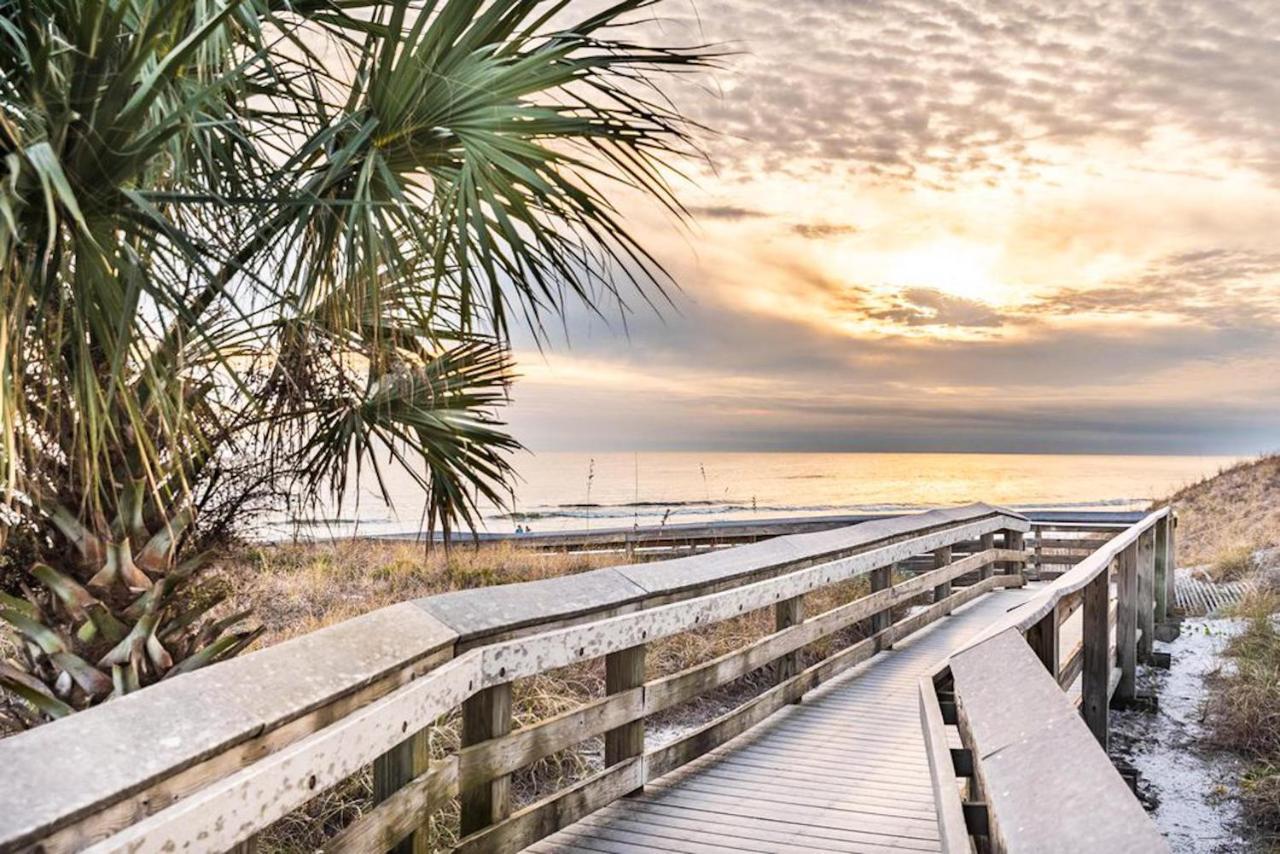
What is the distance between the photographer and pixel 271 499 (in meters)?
5.69

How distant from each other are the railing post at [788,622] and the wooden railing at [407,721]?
13 millimetres

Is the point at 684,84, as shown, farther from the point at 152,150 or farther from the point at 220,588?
the point at 220,588

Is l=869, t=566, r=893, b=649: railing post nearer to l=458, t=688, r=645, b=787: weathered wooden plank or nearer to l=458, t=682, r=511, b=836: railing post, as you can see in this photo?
l=458, t=688, r=645, b=787: weathered wooden plank

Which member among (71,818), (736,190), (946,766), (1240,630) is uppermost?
(736,190)

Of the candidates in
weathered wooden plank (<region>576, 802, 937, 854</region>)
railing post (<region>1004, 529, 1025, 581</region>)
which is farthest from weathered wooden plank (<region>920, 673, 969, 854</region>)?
railing post (<region>1004, 529, 1025, 581</region>)

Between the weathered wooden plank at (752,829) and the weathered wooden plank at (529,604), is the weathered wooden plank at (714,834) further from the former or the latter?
the weathered wooden plank at (529,604)

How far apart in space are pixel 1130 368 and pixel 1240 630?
34234 mm

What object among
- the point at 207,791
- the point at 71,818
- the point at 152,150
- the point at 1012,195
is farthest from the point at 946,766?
the point at 1012,195

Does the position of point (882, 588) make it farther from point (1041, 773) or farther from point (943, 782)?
point (1041, 773)

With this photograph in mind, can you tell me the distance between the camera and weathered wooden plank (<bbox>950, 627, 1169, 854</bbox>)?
4.09 feet

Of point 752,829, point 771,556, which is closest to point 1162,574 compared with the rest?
point 771,556

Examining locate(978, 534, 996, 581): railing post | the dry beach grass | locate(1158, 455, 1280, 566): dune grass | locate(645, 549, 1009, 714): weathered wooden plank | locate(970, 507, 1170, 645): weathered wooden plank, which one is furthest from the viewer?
locate(1158, 455, 1280, 566): dune grass

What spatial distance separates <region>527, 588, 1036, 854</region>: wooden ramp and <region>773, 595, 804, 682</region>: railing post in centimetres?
23

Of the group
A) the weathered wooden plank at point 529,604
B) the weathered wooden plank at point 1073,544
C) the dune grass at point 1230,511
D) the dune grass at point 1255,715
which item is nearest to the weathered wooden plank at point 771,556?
the weathered wooden plank at point 529,604
